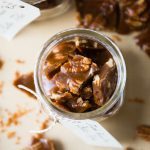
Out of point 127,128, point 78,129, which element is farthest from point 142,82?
point 78,129

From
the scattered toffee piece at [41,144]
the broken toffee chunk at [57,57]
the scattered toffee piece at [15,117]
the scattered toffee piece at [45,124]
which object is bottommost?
the scattered toffee piece at [41,144]

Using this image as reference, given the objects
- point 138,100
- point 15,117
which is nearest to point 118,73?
point 138,100

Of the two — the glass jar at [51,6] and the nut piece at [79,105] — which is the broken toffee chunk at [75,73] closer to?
the nut piece at [79,105]

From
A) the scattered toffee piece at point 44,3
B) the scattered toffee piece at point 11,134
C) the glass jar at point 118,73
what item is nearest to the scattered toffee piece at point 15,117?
the scattered toffee piece at point 11,134

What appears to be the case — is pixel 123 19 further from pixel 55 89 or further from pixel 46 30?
pixel 55 89

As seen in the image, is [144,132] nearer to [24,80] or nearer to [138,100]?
[138,100]

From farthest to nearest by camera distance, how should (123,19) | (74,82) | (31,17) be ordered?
(123,19) < (31,17) < (74,82)

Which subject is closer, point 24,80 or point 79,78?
point 79,78
